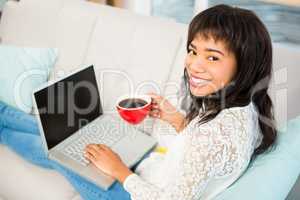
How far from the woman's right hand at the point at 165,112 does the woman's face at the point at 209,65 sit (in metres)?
0.37

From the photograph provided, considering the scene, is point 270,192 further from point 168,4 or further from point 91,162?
point 168,4

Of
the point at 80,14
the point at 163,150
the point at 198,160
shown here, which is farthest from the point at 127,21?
the point at 198,160

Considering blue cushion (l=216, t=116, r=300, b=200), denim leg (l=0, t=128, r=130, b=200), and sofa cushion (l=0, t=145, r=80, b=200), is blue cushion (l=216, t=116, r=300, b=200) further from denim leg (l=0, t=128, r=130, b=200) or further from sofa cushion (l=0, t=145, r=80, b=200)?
sofa cushion (l=0, t=145, r=80, b=200)

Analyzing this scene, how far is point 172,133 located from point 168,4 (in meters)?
1.67

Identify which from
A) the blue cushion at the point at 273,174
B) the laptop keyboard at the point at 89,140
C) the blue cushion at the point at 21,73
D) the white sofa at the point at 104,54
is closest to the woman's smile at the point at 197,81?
the blue cushion at the point at 273,174

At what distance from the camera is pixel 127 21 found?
1.67 metres

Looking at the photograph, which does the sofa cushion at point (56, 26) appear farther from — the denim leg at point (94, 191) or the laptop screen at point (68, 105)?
→ the denim leg at point (94, 191)

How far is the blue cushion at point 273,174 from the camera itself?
1.02 meters

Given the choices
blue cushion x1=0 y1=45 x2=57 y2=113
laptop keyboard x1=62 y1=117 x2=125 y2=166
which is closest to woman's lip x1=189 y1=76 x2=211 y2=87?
laptop keyboard x1=62 y1=117 x2=125 y2=166

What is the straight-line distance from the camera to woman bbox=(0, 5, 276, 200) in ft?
3.12

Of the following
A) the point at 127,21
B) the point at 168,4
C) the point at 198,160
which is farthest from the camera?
the point at 168,4

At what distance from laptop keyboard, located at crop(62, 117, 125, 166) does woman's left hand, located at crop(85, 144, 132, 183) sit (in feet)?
0.18

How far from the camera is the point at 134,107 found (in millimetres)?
1405

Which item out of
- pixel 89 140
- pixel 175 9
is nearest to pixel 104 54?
pixel 89 140
